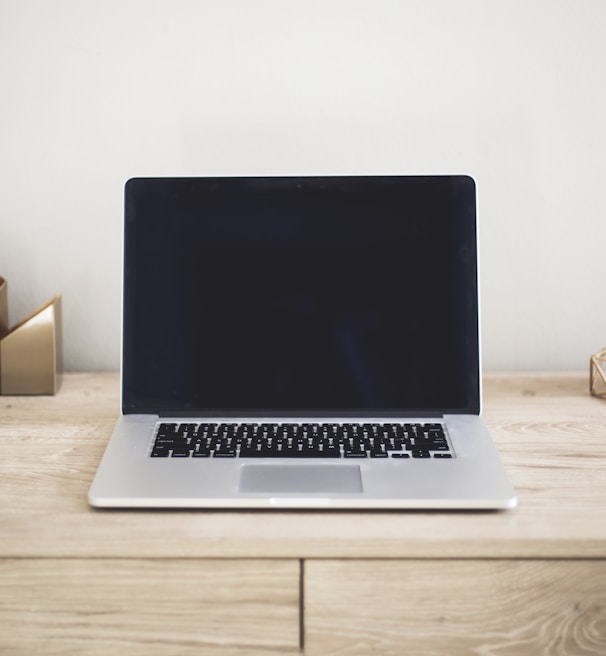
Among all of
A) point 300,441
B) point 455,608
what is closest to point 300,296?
point 300,441

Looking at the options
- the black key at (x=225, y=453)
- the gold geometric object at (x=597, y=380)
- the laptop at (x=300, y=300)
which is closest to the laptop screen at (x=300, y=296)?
the laptop at (x=300, y=300)

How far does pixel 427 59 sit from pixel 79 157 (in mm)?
598

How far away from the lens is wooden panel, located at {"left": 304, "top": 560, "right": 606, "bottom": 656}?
0.71m

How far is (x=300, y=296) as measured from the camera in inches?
38.6

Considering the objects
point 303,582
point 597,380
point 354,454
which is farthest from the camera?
point 597,380

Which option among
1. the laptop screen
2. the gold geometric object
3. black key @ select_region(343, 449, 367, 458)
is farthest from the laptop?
the gold geometric object

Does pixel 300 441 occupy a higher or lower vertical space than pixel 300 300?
lower

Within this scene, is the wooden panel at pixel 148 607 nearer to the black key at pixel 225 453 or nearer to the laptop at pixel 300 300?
the black key at pixel 225 453

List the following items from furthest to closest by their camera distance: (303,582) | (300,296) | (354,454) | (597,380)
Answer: (597,380)
(300,296)
(354,454)
(303,582)

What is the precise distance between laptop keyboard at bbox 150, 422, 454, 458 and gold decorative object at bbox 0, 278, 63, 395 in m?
0.26

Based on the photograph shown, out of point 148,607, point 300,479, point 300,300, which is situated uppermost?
point 300,300

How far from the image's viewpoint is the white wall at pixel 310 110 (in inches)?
43.8

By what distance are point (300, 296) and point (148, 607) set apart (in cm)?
45

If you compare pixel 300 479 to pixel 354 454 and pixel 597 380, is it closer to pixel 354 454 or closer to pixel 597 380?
pixel 354 454
